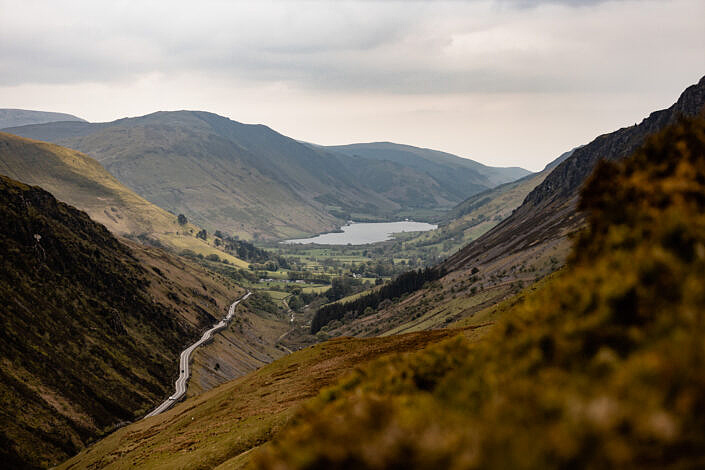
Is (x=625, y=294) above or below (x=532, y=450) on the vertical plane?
above

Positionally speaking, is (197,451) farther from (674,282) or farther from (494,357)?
(674,282)

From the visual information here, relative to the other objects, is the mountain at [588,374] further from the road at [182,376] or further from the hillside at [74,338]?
the road at [182,376]

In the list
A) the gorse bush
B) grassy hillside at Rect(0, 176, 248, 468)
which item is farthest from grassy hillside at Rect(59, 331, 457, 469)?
the gorse bush

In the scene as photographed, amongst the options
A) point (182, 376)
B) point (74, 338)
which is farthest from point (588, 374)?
point (182, 376)

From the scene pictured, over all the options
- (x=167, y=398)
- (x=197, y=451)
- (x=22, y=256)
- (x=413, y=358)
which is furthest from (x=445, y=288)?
(x=413, y=358)

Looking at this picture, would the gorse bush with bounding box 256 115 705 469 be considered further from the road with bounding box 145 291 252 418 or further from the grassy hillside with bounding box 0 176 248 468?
the road with bounding box 145 291 252 418

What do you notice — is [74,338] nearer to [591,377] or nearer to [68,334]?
Result: [68,334]

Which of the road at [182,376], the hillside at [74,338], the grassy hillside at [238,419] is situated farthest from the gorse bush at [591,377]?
the road at [182,376]
